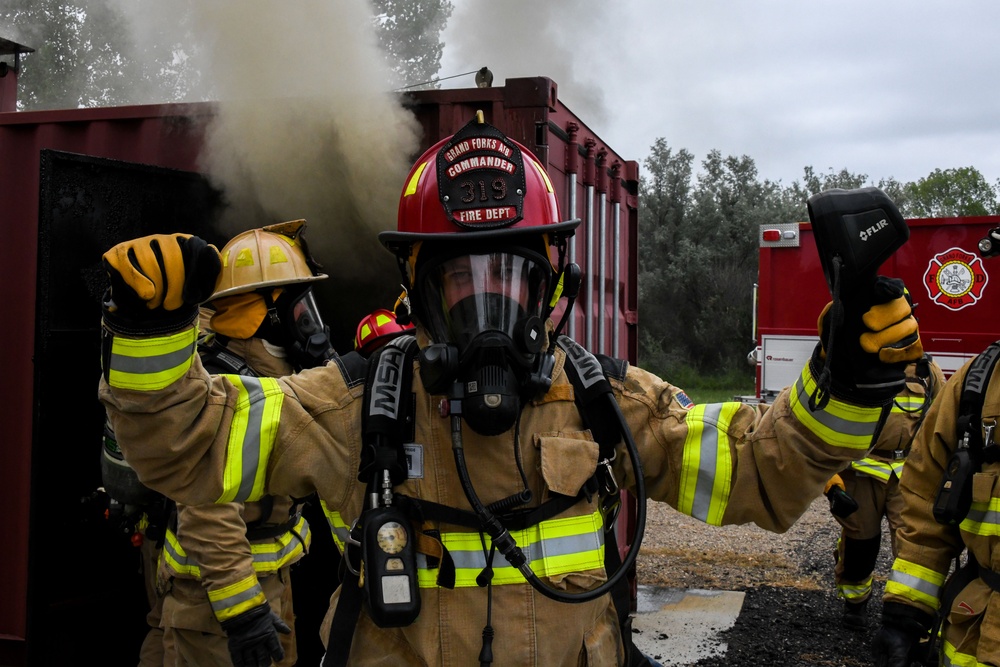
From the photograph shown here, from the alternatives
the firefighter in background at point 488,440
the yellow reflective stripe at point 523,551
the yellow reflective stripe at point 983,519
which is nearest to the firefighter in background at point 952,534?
the yellow reflective stripe at point 983,519

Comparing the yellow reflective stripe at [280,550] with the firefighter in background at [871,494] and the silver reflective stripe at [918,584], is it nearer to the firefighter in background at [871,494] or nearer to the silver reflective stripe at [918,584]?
the silver reflective stripe at [918,584]

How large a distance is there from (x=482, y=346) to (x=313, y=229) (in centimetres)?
305

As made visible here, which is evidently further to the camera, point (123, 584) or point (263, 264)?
point (123, 584)

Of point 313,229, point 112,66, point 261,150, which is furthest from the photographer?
point 112,66

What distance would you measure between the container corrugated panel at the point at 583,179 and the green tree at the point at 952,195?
30.7 m

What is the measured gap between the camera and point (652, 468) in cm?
196

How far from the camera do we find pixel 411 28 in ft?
27.1

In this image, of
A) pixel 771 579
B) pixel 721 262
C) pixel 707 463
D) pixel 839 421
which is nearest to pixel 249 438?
pixel 707 463

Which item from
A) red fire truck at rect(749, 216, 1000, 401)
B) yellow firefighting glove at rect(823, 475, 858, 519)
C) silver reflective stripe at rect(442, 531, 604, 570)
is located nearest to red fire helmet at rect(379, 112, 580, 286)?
silver reflective stripe at rect(442, 531, 604, 570)

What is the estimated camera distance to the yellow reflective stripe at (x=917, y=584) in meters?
2.81

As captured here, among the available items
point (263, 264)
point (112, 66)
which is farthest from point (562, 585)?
point (112, 66)

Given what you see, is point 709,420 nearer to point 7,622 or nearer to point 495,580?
point 495,580

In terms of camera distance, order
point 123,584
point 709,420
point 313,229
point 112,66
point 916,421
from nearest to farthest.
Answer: point 709,420 → point 123,584 → point 313,229 → point 916,421 → point 112,66

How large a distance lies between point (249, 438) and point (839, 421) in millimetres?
1124
